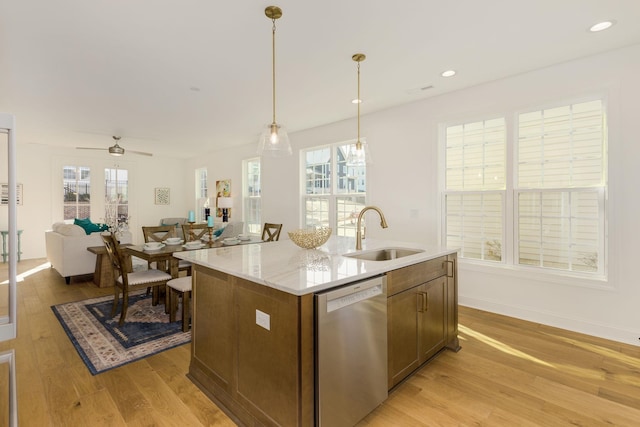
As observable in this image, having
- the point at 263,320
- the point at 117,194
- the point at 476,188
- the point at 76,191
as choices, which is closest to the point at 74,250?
the point at 76,191

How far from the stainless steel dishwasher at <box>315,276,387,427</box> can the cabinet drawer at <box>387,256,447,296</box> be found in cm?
10

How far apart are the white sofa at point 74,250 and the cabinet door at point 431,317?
4684mm

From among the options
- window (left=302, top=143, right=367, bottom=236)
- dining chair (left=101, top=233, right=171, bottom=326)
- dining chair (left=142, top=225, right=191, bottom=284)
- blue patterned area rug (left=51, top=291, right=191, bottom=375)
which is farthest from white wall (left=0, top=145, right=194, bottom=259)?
window (left=302, top=143, right=367, bottom=236)

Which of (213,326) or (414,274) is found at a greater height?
(414,274)

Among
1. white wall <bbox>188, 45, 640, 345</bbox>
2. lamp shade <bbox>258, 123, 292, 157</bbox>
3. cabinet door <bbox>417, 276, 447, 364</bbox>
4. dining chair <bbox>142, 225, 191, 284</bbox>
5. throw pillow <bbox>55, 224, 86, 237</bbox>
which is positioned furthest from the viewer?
throw pillow <bbox>55, 224, 86, 237</bbox>

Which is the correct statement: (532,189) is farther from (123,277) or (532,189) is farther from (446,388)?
(123,277)

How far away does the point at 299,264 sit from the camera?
2.03m

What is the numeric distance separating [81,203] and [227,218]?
350 centimetres

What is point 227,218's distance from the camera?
314 inches

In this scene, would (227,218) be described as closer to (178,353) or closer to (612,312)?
(178,353)

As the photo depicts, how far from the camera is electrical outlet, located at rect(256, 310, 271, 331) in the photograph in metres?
1.66

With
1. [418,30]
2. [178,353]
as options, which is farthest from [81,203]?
[418,30]

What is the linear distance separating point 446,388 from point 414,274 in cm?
81

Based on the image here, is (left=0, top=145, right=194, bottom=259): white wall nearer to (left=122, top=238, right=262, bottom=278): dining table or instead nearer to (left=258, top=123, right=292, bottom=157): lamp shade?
(left=122, top=238, right=262, bottom=278): dining table
